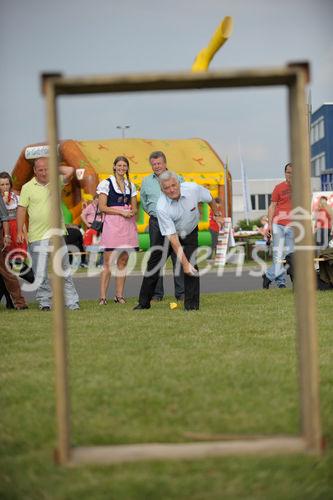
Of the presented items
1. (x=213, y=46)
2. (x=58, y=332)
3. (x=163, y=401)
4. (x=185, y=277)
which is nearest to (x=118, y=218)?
(x=185, y=277)

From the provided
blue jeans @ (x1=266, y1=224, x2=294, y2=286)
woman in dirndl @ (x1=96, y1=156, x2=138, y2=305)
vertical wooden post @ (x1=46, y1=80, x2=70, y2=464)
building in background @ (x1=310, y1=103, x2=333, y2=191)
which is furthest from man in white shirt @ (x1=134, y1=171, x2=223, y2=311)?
building in background @ (x1=310, y1=103, x2=333, y2=191)

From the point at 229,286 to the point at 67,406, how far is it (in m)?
10.9

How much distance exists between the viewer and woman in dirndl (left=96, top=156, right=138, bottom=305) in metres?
11.1

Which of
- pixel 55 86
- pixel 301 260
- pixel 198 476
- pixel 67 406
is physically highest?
pixel 55 86

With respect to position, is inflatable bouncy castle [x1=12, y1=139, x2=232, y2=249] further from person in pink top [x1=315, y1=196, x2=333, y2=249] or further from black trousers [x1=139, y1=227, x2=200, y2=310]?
black trousers [x1=139, y1=227, x2=200, y2=310]

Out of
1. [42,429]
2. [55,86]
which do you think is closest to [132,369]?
[42,429]

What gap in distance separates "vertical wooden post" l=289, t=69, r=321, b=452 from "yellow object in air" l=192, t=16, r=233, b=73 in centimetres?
61

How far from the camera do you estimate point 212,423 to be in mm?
4297

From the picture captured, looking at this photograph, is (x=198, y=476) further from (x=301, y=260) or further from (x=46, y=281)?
(x=46, y=281)

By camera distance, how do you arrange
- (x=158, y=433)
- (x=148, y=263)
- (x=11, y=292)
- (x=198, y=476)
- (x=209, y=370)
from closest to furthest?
(x=198, y=476)
(x=158, y=433)
(x=209, y=370)
(x=148, y=263)
(x=11, y=292)

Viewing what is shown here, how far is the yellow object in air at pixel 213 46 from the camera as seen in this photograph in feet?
13.9

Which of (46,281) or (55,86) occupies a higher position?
(55,86)

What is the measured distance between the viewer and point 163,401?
15.7 ft

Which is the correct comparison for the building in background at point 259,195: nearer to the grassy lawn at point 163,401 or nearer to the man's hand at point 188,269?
the man's hand at point 188,269
